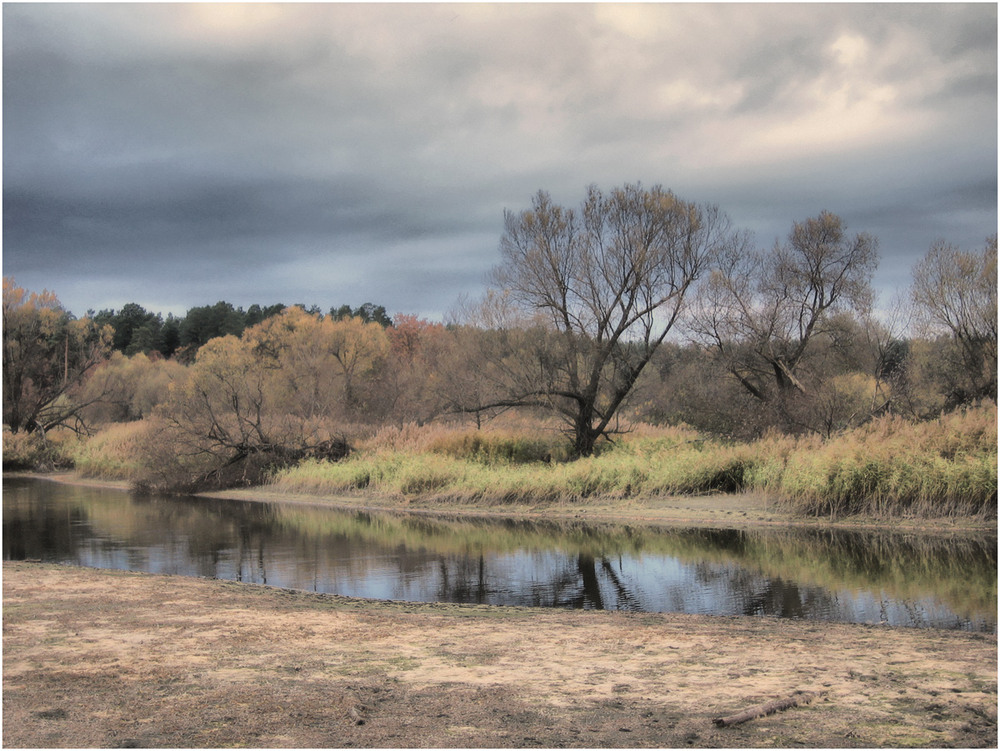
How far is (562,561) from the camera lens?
48.7ft

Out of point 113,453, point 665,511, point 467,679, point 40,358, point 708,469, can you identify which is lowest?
point 665,511

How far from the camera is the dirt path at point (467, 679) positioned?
5023 millimetres

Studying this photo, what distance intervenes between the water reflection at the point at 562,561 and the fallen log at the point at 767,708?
14.8 ft

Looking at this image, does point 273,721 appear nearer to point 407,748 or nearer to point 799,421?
point 407,748

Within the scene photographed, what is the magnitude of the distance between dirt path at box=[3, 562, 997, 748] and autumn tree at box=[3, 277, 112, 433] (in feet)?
129

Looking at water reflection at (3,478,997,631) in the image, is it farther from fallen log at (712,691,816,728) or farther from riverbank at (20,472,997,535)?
fallen log at (712,691,816,728)

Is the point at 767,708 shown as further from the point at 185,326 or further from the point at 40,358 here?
the point at 185,326

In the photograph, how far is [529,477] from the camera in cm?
→ 2342

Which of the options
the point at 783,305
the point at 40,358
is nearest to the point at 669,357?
the point at 783,305

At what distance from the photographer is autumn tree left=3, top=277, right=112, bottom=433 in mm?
43875

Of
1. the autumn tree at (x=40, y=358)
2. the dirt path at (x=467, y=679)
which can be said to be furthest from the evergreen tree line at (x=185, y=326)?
the dirt path at (x=467, y=679)

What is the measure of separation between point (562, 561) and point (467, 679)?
8650mm

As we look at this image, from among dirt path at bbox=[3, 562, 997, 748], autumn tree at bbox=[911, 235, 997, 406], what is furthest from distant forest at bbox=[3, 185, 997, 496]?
dirt path at bbox=[3, 562, 997, 748]

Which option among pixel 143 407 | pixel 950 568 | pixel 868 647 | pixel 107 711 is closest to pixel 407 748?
pixel 107 711
